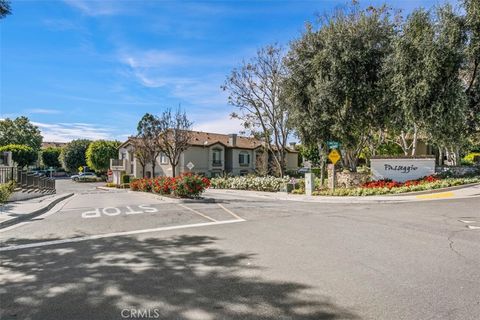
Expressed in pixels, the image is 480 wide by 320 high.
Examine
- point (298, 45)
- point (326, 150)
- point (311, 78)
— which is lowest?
point (326, 150)

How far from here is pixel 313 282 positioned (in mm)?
5102

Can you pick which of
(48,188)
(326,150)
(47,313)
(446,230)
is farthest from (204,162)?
(47,313)

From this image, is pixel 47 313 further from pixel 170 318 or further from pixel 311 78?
A: pixel 311 78

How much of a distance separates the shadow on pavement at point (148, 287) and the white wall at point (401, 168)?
18.1 m

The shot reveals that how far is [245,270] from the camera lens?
576cm

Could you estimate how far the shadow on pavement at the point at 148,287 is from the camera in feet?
13.5

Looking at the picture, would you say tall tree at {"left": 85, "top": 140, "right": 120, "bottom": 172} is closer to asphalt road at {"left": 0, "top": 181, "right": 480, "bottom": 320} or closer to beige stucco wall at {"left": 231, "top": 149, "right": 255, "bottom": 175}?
beige stucco wall at {"left": 231, "top": 149, "right": 255, "bottom": 175}

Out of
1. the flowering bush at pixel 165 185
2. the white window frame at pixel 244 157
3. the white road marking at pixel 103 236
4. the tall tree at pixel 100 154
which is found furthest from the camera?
the tall tree at pixel 100 154

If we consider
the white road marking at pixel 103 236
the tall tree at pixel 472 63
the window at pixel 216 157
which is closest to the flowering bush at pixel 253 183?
the window at pixel 216 157

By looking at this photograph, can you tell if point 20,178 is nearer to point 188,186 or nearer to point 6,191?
point 6,191

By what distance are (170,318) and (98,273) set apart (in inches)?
89.6

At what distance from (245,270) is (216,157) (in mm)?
47656

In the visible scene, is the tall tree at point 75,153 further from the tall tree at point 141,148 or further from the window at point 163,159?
the tall tree at point 141,148

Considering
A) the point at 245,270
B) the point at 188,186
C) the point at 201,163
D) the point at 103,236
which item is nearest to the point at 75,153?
the point at 201,163
